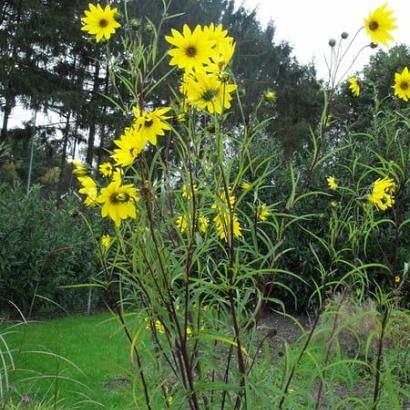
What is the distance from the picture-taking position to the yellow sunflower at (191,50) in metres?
1.14

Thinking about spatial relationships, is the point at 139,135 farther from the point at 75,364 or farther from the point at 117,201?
the point at 75,364

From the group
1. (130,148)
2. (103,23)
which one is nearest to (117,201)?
(130,148)

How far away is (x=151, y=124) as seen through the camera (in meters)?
1.16

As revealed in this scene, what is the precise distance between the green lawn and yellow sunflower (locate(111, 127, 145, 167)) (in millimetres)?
2026

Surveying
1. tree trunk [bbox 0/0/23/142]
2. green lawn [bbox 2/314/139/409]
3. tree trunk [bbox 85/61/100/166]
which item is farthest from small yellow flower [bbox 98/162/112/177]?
tree trunk [bbox 85/61/100/166]

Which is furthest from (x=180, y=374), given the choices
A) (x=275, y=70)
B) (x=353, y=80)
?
(x=275, y=70)

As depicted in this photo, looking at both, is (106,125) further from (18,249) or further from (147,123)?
(147,123)

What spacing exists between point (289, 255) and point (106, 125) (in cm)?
1134

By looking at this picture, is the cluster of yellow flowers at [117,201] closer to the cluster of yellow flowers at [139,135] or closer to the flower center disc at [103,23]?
the cluster of yellow flowers at [139,135]

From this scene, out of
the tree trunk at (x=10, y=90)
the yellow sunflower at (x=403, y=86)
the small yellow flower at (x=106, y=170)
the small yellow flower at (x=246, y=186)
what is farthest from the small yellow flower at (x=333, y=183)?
the tree trunk at (x=10, y=90)

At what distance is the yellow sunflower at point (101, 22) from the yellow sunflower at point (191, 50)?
221mm

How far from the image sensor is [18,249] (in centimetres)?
660

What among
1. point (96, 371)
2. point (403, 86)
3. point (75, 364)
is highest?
point (403, 86)

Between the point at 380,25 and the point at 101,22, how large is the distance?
0.64 meters
